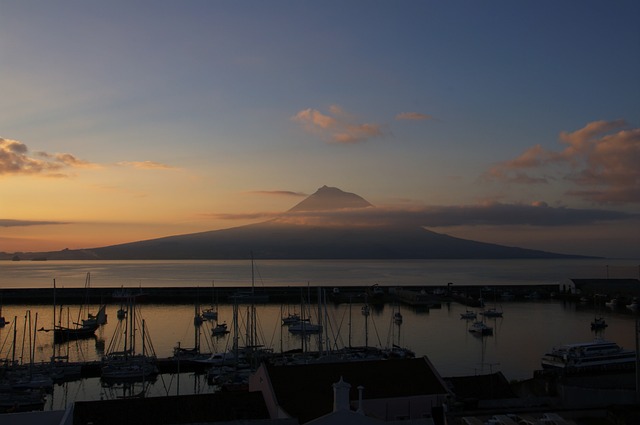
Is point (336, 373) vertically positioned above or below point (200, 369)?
above

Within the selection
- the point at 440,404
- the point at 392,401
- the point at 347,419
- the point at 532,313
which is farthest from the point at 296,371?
the point at 532,313

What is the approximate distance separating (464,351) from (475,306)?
21.5 metres

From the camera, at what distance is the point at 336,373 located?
11.0 metres

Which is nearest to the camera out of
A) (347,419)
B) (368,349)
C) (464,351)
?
(347,419)

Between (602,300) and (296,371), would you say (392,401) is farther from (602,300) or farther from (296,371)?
(602,300)

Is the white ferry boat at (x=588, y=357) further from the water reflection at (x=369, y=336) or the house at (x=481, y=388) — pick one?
the house at (x=481, y=388)

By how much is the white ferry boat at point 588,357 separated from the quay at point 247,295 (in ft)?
81.4

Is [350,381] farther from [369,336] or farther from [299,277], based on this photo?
[299,277]

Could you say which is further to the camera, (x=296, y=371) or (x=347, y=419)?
(x=296, y=371)

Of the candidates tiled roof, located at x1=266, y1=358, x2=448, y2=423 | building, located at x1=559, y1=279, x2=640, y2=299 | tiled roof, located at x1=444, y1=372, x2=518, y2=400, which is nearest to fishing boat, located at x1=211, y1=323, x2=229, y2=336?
tiled roof, located at x1=444, y1=372, x2=518, y2=400

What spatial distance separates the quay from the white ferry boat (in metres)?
24.8

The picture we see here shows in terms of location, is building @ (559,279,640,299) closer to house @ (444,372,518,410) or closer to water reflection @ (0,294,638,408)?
water reflection @ (0,294,638,408)

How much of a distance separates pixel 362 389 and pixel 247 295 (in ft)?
146

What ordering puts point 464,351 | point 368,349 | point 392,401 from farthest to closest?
point 464,351 < point 368,349 < point 392,401
